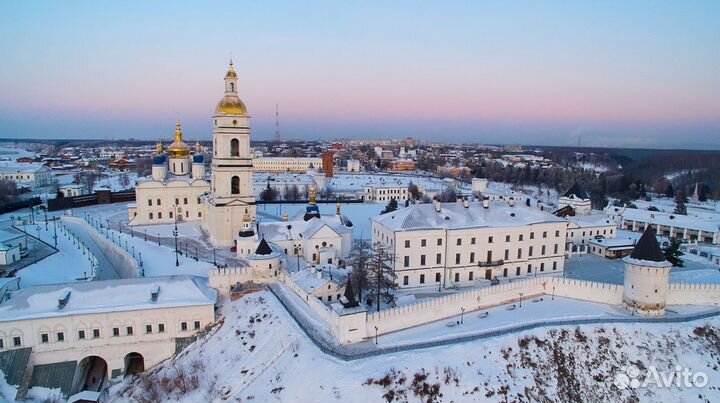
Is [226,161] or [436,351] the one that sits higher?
[226,161]

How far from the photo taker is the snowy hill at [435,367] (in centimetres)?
2034

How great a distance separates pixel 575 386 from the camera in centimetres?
2231

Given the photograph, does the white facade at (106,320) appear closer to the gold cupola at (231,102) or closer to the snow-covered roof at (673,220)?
the gold cupola at (231,102)

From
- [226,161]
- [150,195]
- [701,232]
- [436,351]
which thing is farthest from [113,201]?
[701,232]

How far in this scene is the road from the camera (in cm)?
3641

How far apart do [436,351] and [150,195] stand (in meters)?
36.5

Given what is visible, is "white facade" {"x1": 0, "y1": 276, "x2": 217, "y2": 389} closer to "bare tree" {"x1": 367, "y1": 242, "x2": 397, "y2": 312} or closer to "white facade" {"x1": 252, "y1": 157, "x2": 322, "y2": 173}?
"bare tree" {"x1": 367, "y1": 242, "x2": 397, "y2": 312}

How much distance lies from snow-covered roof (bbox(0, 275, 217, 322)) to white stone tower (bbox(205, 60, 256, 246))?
1156 centimetres

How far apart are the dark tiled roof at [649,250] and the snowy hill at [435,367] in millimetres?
3794

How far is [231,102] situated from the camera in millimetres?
37969

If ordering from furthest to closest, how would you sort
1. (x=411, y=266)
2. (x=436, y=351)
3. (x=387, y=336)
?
(x=411, y=266)
(x=387, y=336)
(x=436, y=351)

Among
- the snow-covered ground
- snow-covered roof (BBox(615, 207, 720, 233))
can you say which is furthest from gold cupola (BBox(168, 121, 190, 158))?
snow-covered roof (BBox(615, 207, 720, 233))

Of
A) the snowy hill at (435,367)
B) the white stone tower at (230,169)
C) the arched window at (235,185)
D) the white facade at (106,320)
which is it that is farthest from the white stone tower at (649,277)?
the arched window at (235,185)

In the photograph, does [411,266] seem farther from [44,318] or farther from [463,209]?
[44,318]
